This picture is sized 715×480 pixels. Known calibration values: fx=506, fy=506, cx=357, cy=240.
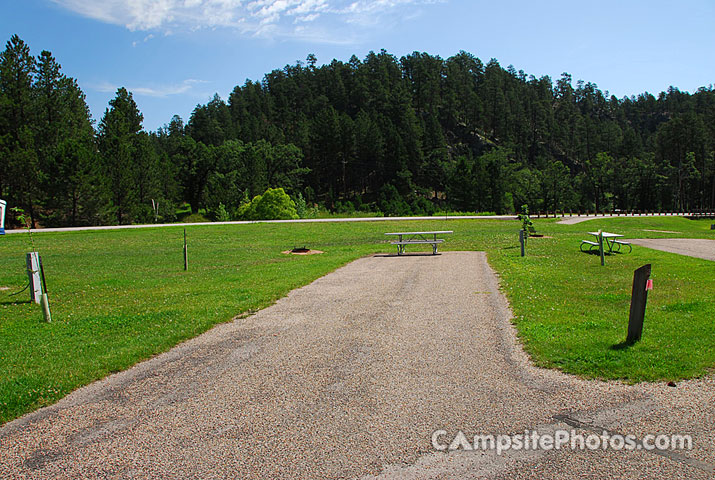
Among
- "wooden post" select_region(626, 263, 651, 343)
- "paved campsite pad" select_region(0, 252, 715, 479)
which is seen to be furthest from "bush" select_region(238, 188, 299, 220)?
"wooden post" select_region(626, 263, 651, 343)

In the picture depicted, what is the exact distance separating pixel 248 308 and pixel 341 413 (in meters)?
5.19

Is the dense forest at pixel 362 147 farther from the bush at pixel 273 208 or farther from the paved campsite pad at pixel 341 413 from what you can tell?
the paved campsite pad at pixel 341 413

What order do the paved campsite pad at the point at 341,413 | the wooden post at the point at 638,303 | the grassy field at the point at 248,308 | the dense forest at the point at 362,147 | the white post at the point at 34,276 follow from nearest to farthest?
the paved campsite pad at the point at 341,413 < the grassy field at the point at 248,308 < the wooden post at the point at 638,303 < the white post at the point at 34,276 < the dense forest at the point at 362,147

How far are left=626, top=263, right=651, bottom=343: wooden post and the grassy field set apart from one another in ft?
0.53

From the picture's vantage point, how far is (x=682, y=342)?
6.08 m

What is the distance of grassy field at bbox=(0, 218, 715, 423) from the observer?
5656 mm

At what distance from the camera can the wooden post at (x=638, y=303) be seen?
19.7 ft

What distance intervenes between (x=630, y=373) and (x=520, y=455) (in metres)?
2.18

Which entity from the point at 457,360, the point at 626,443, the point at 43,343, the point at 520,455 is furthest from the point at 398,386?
the point at 43,343

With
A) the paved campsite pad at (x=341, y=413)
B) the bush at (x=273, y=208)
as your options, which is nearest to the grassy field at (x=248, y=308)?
the paved campsite pad at (x=341, y=413)

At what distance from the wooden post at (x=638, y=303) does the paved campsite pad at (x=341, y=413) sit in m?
1.21

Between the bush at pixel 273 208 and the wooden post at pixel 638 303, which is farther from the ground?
the bush at pixel 273 208

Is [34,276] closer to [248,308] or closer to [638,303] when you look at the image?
[248,308]

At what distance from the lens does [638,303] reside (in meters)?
6.03
